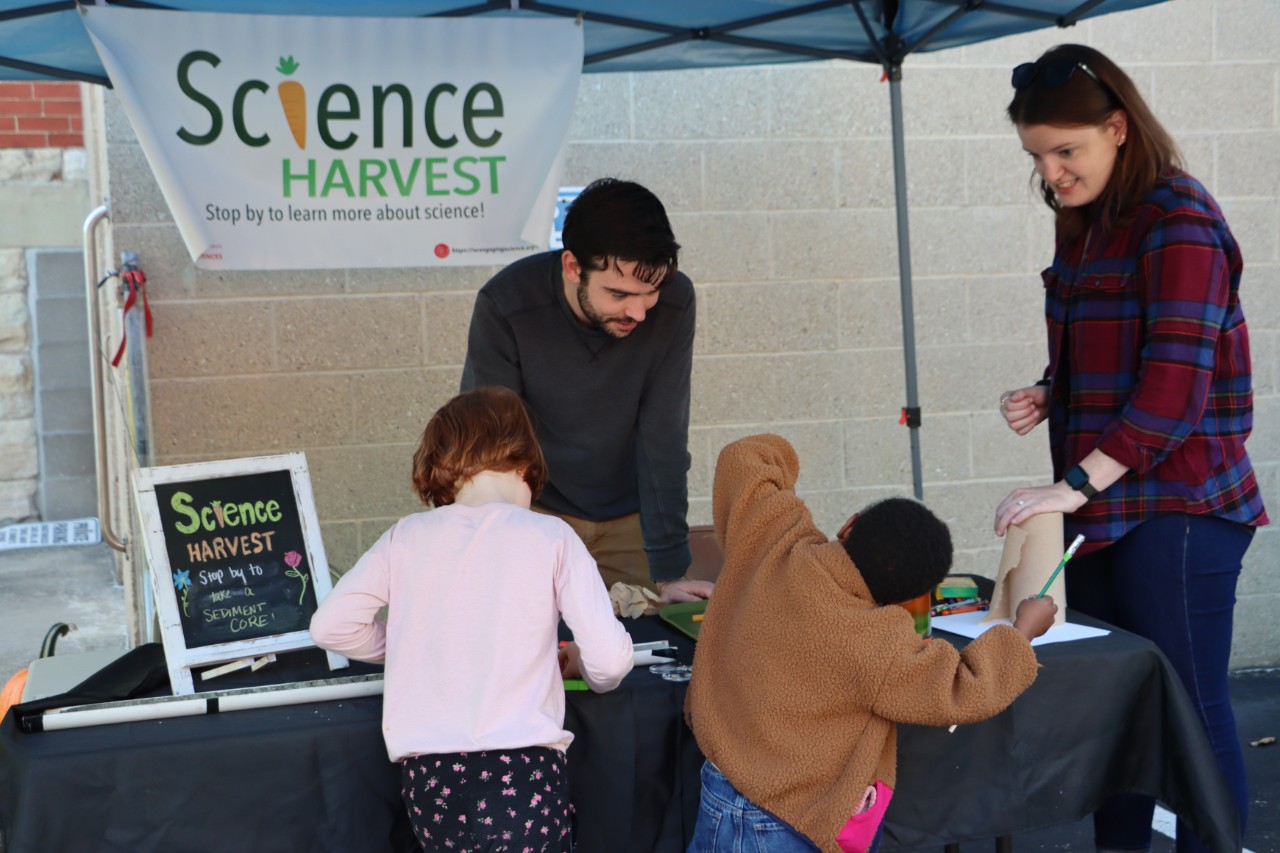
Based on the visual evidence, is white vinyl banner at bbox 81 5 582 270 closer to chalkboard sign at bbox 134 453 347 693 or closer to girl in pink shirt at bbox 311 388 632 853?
chalkboard sign at bbox 134 453 347 693

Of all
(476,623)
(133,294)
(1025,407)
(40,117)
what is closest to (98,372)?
(133,294)

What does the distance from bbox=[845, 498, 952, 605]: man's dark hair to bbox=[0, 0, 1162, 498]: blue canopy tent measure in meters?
1.62

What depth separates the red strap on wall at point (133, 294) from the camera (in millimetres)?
3564

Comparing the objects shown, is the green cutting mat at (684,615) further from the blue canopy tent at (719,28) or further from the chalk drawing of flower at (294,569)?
the blue canopy tent at (719,28)

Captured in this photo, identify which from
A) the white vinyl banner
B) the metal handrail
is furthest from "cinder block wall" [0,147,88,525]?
the white vinyl banner

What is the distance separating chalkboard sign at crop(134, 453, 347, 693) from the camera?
6.84 ft

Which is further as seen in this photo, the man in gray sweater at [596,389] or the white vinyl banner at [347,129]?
the white vinyl banner at [347,129]

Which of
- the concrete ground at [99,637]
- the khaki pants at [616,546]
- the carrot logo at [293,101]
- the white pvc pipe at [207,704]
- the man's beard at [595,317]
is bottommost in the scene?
the concrete ground at [99,637]

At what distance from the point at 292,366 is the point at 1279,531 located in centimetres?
338

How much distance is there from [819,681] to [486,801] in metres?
0.48

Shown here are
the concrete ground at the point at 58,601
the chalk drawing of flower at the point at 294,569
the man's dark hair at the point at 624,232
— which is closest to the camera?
the chalk drawing of flower at the point at 294,569

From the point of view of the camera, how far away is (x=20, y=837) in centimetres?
181

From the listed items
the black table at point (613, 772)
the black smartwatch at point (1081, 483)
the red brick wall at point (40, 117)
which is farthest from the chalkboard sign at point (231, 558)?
the red brick wall at point (40, 117)

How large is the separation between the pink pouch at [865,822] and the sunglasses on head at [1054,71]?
4.14ft
